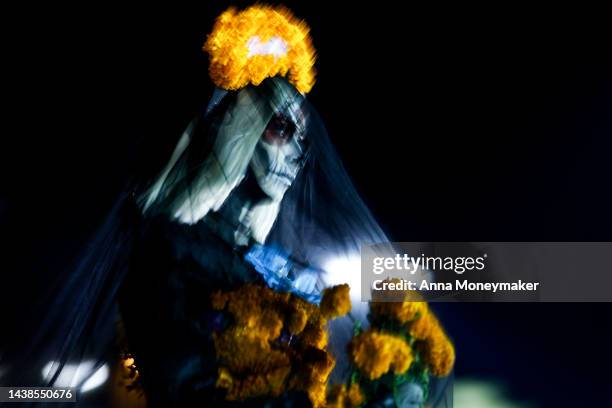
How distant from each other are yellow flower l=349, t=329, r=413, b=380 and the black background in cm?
96

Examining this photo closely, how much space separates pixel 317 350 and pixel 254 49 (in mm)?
662

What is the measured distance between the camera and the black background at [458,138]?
6.45ft

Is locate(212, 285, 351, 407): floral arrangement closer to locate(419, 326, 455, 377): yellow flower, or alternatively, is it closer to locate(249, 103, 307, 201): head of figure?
locate(419, 326, 455, 377): yellow flower

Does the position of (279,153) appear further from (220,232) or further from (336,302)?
(336,302)

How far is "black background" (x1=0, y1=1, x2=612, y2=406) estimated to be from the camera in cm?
197

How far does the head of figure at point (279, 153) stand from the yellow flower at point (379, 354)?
0.48 meters

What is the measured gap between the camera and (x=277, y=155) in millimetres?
1412

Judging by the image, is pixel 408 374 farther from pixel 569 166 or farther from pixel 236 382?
pixel 569 166

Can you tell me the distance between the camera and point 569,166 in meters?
1.99

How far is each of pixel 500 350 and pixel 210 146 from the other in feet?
3.99

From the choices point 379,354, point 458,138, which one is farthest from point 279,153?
point 458,138

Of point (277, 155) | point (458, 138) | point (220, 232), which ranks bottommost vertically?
point (220, 232)

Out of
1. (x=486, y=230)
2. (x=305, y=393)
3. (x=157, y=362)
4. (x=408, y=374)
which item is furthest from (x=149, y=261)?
(x=486, y=230)

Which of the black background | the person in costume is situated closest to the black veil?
the person in costume
